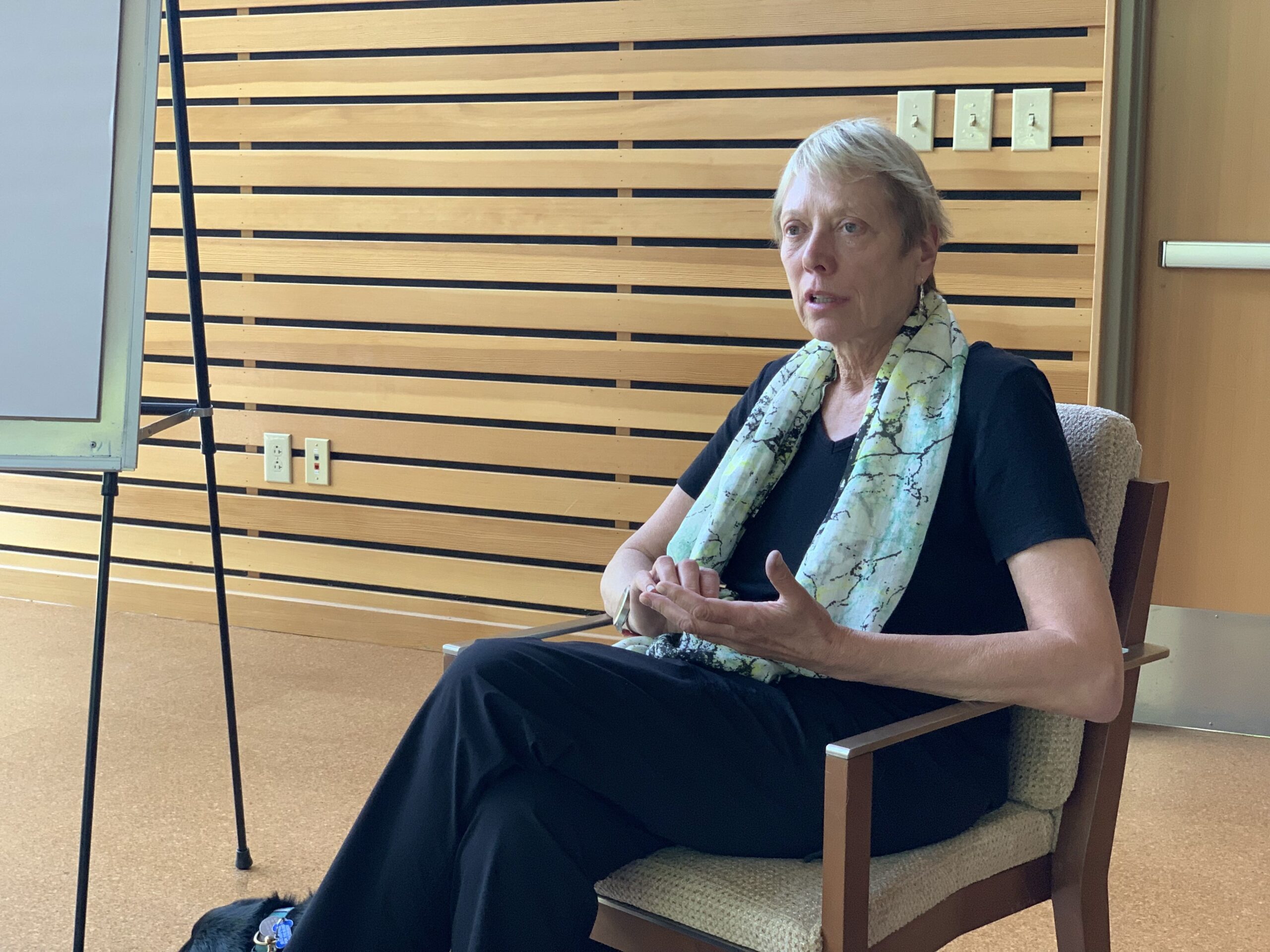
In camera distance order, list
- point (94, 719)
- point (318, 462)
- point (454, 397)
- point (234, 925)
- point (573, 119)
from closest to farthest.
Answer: point (234, 925), point (94, 719), point (573, 119), point (454, 397), point (318, 462)

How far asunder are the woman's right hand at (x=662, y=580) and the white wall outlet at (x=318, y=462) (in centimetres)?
238

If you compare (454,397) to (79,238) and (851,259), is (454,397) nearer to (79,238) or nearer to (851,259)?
(79,238)

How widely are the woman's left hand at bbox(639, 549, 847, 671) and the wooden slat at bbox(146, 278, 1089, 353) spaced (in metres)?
1.92

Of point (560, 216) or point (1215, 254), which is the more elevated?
point (560, 216)

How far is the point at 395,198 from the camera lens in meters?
3.63

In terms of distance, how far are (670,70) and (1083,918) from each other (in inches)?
95.0

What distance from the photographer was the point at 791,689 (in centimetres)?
147

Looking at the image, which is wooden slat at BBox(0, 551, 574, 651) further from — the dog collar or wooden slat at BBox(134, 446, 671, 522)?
the dog collar

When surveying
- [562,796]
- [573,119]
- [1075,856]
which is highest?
[573,119]

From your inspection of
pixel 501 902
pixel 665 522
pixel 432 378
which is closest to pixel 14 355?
pixel 665 522

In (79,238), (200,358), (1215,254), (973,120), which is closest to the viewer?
(79,238)

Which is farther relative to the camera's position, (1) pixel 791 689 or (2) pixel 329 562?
(2) pixel 329 562

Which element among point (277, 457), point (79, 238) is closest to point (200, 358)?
point (79, 238)

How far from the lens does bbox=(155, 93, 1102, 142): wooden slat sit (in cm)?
306
